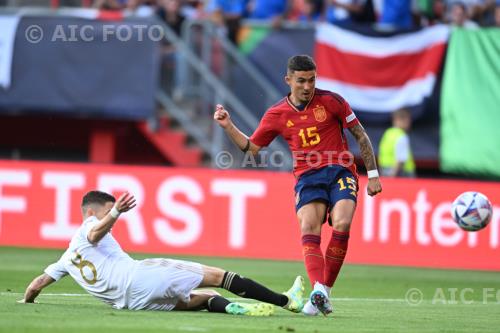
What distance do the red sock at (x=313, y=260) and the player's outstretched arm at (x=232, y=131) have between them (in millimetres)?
1197

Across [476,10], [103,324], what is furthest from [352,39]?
[103,324]

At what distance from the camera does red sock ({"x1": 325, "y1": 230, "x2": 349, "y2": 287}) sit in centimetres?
1079

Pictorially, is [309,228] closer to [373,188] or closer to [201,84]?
[373,188]

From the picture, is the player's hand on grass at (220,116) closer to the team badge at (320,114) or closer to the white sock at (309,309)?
the team badge at (320,114)

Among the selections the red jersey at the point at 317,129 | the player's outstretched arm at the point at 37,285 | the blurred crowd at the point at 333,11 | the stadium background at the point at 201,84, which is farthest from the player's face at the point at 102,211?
the blurred crowd at the point at 333,11

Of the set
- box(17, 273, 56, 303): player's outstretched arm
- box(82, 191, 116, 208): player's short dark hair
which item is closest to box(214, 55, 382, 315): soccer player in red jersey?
box(82, 191, 116, 208): player's short dark hair

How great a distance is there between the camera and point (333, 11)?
23.2m

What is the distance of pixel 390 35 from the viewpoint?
22.0 metres

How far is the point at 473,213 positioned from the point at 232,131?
307 centimetres

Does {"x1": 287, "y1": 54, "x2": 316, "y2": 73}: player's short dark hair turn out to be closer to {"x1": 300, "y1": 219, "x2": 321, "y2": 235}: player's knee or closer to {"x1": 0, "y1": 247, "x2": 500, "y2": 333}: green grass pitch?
{"x1": 300, "y1": 219, "x2": 321, "y2": 235}: player's knee

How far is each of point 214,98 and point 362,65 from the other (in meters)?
2.97

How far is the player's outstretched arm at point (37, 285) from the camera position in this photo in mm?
10344

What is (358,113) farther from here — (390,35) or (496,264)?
(496,264)

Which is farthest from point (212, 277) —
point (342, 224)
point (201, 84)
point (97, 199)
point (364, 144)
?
point (201, 84)
